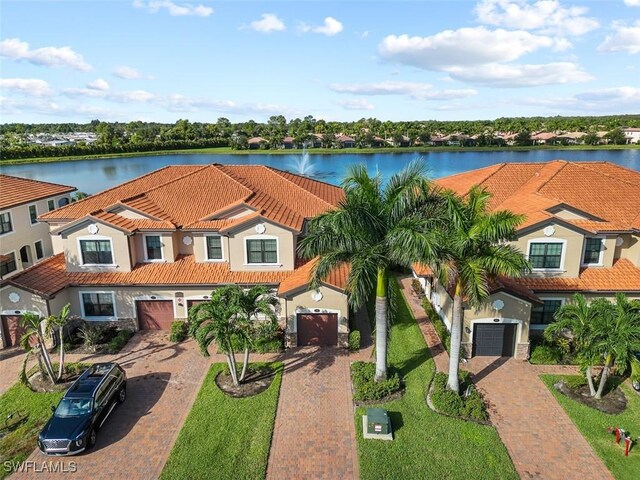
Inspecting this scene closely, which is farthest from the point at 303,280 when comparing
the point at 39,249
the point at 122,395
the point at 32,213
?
the point at 39,249

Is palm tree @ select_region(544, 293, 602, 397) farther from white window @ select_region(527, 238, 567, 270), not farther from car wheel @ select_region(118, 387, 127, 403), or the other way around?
car wheel @ select_region(118, 387, 127, 403)

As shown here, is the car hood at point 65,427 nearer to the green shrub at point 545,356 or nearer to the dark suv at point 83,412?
the dark suv at point 83,412

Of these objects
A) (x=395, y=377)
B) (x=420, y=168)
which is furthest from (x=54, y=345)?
(x=420, y=168)

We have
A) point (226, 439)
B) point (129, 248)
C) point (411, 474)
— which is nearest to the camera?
point (411, 474)

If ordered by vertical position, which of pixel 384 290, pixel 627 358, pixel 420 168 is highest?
pixel 420 168

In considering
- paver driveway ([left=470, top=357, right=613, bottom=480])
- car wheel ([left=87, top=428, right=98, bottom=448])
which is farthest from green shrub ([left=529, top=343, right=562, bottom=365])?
car wheel ([left=87, top=428, right=98, bottom=448])

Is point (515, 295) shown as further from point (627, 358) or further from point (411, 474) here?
point (411, 474)

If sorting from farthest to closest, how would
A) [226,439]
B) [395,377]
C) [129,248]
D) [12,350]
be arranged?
[129,248]
[12,350]
[395,377]
[226,439]
